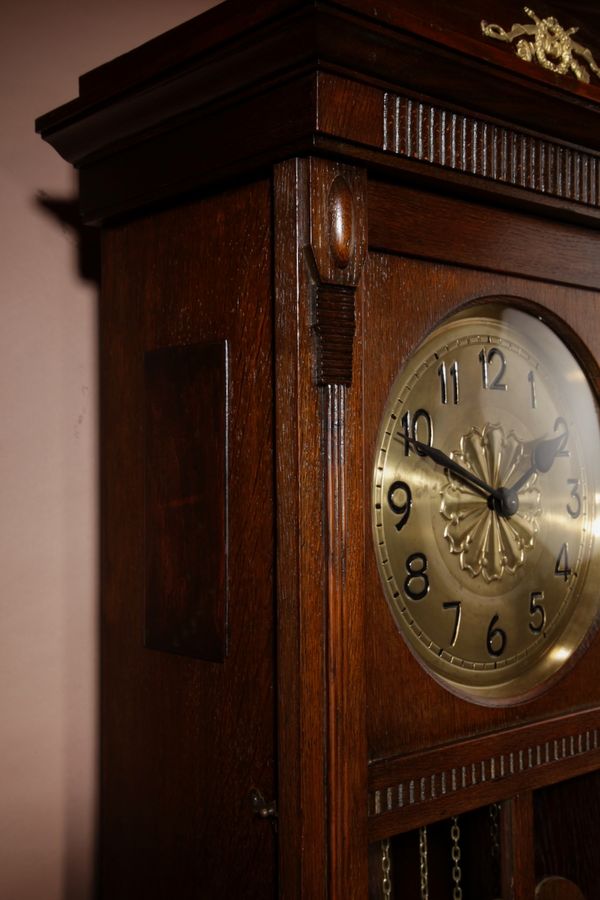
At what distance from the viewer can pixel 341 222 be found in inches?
39.7

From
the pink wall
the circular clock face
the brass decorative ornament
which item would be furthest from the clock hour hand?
the pink wall

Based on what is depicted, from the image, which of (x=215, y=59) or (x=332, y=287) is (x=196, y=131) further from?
(x=332, y=287)

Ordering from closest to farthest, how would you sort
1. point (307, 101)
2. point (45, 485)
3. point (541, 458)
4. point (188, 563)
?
point (307, 101) < point (188, 563) < point (541, 458) < point (45, 485)

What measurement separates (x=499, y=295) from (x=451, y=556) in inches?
11.9

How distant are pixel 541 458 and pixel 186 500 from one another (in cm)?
43

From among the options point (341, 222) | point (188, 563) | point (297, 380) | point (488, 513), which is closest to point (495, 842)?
point (488, 513)

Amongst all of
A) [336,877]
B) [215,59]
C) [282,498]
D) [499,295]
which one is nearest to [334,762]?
[336,877]

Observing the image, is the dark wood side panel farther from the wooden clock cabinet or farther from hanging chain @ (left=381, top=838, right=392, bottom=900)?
hanging chain @ (left=381, top=838, right=392, bottom=900)

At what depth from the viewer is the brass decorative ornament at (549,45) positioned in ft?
3.75

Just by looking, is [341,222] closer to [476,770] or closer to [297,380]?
[297,380]

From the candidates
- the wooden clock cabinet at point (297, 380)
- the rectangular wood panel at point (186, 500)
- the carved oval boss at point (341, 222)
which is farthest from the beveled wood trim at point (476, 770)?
the carved oval boss at point (341, 222)

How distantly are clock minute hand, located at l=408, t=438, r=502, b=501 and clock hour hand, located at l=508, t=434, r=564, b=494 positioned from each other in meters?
0.04

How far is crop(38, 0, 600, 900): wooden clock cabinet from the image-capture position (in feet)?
3.27

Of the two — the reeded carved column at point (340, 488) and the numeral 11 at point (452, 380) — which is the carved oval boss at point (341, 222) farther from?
the numeral 11 at point (452, 380)
